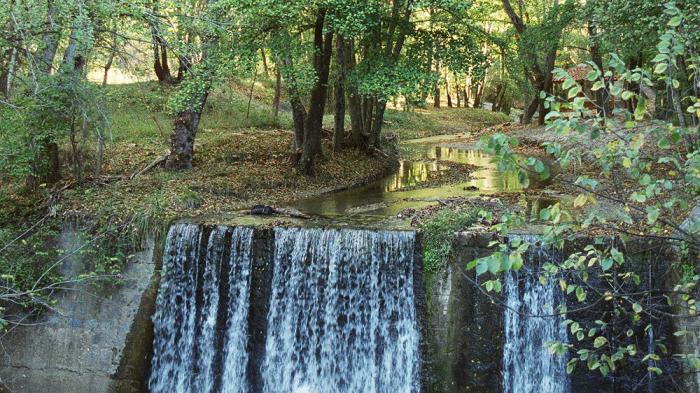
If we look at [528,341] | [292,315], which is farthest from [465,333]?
[292,315]

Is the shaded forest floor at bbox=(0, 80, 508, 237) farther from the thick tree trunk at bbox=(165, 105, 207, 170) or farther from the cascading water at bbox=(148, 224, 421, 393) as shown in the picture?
the cascading water at bbox=(148, 224, 421, 393)

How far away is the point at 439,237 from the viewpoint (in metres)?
9.46

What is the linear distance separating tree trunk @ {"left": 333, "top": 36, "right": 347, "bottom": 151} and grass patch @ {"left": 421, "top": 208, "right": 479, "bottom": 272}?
666 centimetres

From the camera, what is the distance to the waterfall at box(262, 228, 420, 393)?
9.62 meters

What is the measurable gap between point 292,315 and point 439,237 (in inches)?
105

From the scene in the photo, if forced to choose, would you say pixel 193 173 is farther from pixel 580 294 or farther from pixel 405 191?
pixel 580 294

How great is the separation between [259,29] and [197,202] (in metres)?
3.72

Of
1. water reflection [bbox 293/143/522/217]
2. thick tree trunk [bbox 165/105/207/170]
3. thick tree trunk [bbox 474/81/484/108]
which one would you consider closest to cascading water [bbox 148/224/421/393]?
water reflection [bbox 293/143/522/217]

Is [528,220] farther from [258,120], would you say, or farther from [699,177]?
[258,120]

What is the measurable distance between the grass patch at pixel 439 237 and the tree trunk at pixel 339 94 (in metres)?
6.66

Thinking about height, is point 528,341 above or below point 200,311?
below

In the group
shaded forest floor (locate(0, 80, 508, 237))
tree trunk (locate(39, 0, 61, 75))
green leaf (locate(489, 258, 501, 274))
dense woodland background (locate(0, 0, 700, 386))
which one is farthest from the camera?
shaded forest floor (locate(0, 80, 508, 237))

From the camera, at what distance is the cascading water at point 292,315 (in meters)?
9.66

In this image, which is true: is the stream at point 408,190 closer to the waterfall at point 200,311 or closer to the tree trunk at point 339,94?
the tree trunk at point 339,94
